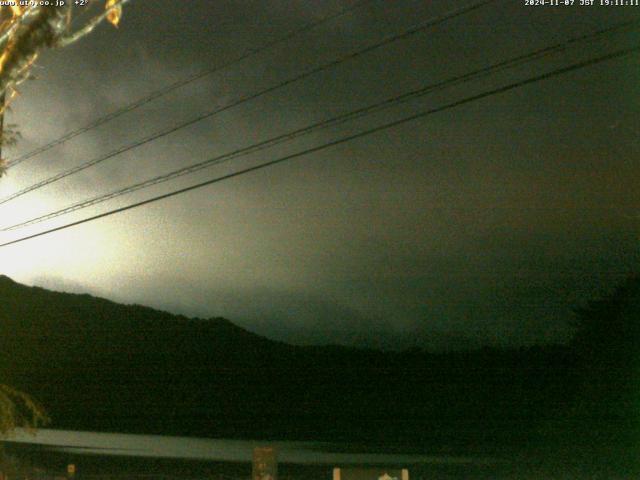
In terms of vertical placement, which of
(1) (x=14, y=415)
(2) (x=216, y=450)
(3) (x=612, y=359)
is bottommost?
(1) (x=14, y=415)

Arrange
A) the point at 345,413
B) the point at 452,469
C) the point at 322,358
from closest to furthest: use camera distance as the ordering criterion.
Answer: the point at 452,469 < the point at 345,413 < the point at 322,358

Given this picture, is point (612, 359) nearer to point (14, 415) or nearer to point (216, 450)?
point (14, 415)

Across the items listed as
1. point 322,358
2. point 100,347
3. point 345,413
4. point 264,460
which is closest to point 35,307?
point 100,347

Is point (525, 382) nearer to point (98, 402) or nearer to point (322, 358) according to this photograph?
point (322, 358)

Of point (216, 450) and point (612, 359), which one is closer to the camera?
point (612, 359)

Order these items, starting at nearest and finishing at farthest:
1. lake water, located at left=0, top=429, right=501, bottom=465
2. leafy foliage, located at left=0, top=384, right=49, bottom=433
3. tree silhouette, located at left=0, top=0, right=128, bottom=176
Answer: tree silhouette, located at left=0, top=0, right=128, bottom=176
leafy foliage, located at left=0, top=384, right=49, bottom=433
lake water, located at left=0, top=429, right=501, bottom=465

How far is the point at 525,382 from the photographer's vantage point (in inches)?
2135

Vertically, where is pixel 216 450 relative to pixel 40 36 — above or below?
above

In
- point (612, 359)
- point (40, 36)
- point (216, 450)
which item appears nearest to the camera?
point (40, 36)

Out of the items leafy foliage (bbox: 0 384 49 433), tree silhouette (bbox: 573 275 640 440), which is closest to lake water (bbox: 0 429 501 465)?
tree silhouette (bbox: 573 275 640 440)

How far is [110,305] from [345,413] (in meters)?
46.1

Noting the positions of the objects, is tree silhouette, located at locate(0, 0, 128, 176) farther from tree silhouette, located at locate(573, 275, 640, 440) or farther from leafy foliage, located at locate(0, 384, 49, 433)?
tree silhouette, located at locate(573, 275, 640, 440)

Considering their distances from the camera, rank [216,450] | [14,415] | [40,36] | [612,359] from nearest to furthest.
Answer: [40,36] → [14,415] → [612,359] → [216,450]

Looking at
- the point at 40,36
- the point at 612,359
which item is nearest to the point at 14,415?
the point at 40,36
